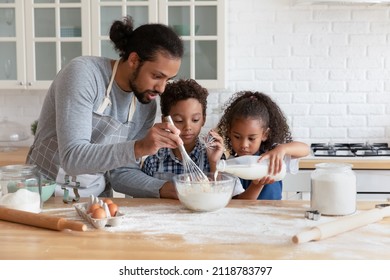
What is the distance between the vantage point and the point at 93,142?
97.3 inches

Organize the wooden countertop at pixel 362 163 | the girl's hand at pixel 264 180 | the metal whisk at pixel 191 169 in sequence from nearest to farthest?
the metal whisk at pixel 191 169 → the girl's hand at pixel 264 180 → the wooden countertop at pixel 362 163

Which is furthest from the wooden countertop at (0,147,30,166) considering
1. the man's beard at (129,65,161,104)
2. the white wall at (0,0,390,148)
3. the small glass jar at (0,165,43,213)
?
the small glass jar at (0,165,43,213)

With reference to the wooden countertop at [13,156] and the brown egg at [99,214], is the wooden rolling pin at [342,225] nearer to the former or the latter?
the brown egg at [99,214]

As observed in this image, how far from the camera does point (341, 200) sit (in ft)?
6.88

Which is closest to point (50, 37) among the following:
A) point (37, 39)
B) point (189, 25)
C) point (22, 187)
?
point (37, 39)

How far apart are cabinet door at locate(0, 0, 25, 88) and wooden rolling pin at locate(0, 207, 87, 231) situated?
7.19 feet

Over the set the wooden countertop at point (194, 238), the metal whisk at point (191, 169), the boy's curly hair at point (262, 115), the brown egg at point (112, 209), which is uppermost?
the boy's curly hair at point (262, 115)

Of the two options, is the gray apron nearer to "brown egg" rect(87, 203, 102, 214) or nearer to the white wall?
"brown egg" rect(87, 203, 102, 214)

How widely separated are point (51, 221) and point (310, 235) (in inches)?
32.0

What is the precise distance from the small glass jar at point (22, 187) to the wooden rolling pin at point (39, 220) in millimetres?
61

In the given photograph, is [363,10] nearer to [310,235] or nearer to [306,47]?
[306,47]

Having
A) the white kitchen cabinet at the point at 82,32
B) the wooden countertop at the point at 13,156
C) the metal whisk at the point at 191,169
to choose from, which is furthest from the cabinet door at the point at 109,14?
the metal whisk at the point at 191,169

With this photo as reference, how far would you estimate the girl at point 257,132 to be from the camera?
2.53 meters
